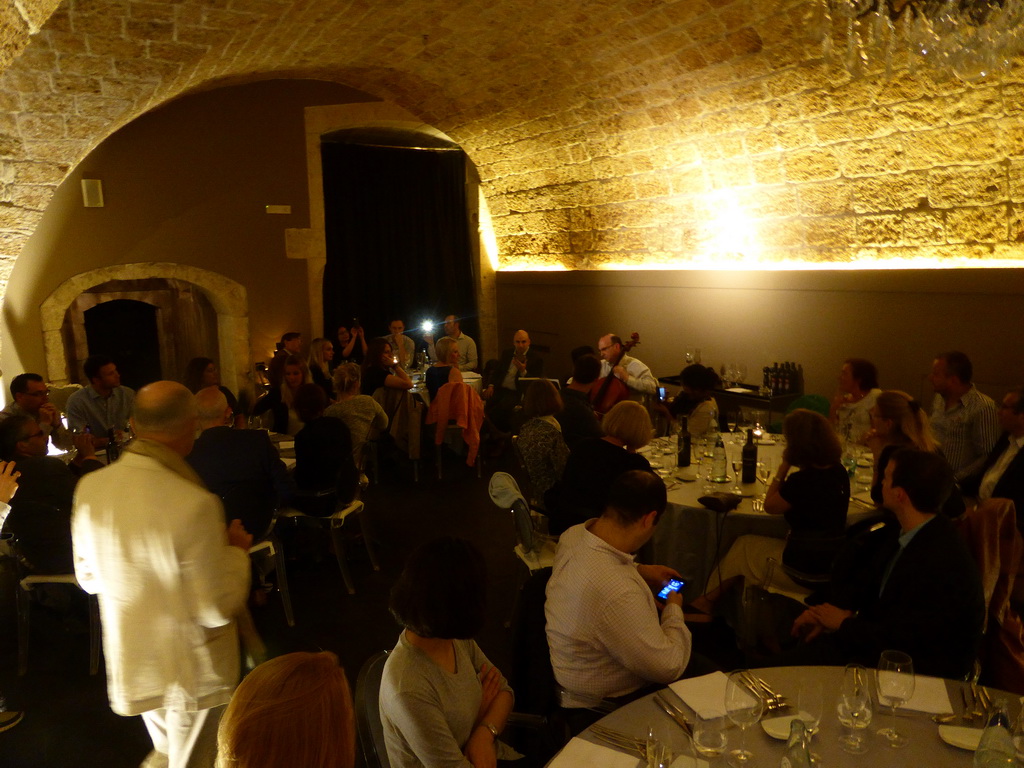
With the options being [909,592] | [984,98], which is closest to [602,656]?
[909,592]

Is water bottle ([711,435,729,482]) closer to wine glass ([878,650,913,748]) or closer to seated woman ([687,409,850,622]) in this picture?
seated woman ([687,409,850,622])

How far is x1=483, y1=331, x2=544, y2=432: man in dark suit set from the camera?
734cm

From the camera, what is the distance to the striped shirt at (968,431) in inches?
177

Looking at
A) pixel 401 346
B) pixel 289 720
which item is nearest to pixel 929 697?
pixel 289 720

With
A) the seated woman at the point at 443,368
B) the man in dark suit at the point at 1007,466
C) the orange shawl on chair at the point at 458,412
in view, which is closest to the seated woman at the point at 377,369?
the seated woman at the point at 443,368

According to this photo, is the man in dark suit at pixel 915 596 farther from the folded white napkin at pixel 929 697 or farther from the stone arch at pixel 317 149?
the stone arch at pixel 317 149

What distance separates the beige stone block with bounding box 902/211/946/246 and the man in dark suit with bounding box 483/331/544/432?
3.35 metres

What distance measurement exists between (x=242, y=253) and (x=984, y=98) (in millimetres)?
6802

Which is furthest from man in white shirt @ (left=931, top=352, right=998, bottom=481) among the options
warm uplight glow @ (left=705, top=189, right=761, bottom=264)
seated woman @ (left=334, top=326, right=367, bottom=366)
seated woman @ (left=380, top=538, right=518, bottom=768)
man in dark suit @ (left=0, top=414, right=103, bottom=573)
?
seated woman @ (left=334, top=326, right=367, bottom=366)

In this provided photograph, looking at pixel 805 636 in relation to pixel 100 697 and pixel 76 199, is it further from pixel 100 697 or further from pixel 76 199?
Answer: pixel 76 199

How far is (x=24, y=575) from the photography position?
388cm

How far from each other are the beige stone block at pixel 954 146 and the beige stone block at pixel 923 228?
34cm

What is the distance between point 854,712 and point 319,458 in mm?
3265

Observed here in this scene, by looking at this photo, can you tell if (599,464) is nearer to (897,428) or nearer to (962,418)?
(897,428)
